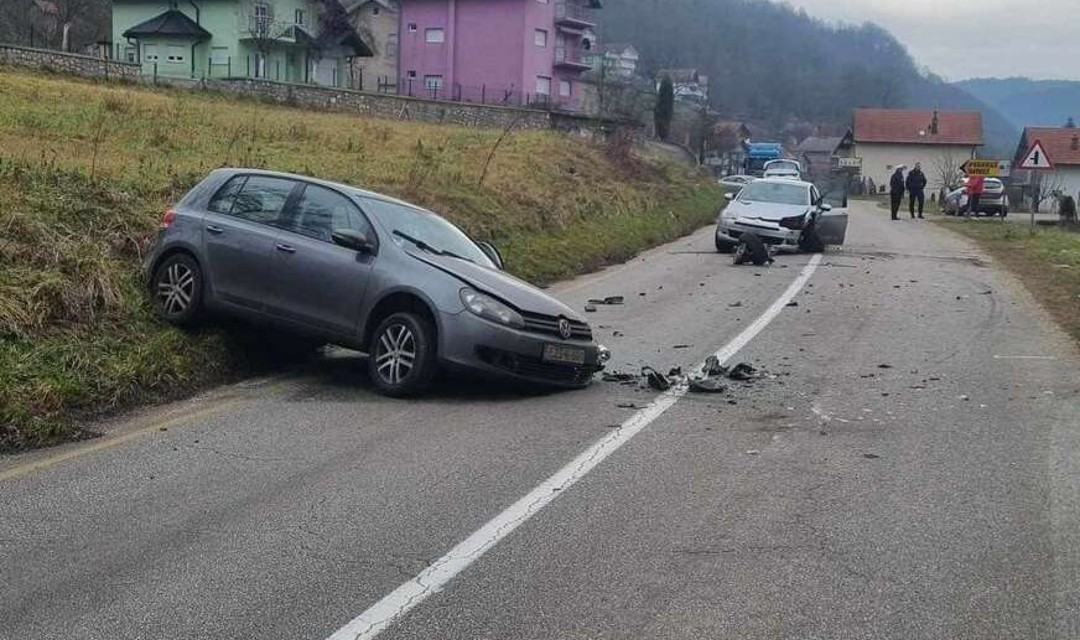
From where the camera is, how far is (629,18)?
124m

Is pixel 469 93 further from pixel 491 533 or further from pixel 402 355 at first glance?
pixel 491 533

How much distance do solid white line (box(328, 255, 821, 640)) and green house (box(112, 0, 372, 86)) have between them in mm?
52167

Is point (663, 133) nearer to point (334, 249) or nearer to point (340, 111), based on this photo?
point (340, 111)

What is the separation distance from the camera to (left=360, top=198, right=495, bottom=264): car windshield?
10.3 meters

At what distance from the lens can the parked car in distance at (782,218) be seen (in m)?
24.1

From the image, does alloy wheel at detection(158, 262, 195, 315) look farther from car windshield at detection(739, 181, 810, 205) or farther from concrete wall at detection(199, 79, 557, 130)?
concrete wall at detection(199, 79, 557, 130)

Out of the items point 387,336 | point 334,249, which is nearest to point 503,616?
point 387,336

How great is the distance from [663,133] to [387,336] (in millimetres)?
76030

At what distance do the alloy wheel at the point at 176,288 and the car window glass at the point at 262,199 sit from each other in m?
0.67

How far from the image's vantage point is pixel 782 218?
79.2ft

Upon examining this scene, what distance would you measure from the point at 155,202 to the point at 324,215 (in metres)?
3.97

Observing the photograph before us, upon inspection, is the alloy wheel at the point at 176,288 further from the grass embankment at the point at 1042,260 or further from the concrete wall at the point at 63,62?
the concrete wall at the point at 63,62

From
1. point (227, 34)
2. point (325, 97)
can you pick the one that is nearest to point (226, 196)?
point (325, 97)

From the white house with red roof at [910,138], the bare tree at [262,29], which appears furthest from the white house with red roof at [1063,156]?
the bare tree at [262,29]
